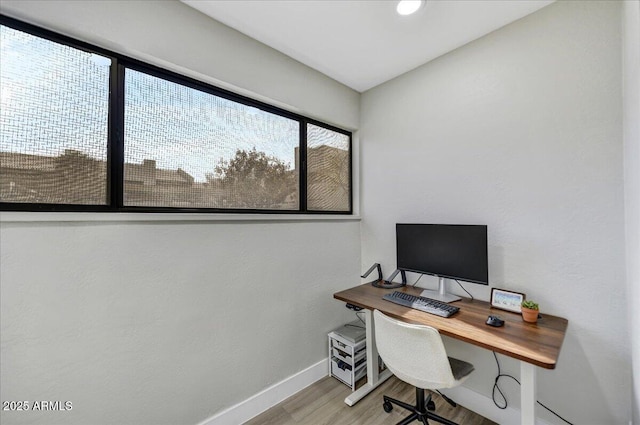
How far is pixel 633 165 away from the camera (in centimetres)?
112

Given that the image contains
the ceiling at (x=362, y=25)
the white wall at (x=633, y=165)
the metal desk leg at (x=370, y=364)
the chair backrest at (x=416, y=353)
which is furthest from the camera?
the metal desk leg at (x=370, y=364)

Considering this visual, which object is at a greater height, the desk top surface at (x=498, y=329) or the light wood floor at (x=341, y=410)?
the desk top surface at (x=498, y=329)

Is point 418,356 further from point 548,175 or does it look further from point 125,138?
point 125,138

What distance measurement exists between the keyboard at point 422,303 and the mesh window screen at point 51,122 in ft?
6.16

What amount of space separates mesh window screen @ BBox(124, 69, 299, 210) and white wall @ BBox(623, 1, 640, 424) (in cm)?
190

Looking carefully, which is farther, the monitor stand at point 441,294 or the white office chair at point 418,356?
the monitor stand at point 441,294

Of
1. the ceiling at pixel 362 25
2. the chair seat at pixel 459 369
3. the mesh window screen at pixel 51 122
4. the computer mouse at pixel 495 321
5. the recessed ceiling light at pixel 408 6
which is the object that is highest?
the ceiling at pixel 362 25

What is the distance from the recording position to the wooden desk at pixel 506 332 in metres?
1.18

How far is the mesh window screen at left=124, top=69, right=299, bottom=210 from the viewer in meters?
1.46

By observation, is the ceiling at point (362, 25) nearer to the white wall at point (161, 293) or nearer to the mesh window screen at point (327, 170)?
the white wall at point (161, 293)

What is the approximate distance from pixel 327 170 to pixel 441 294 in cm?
142

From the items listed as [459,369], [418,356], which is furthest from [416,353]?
[459,369]

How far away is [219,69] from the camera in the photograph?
1.71 meters

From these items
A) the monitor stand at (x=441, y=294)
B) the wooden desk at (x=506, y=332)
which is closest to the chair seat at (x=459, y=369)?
the wooden desk at (x=506, y=332)
